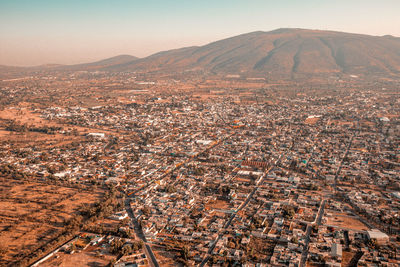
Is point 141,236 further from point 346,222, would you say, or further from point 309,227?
point 346,222

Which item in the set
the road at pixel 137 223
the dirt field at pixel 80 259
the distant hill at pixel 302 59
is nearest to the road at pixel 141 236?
the road at pixel 137 223

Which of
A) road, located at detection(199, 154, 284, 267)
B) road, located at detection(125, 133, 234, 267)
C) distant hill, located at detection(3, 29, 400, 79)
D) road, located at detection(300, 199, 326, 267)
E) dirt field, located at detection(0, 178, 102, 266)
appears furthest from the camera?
distant hill, located at detection(3, 29, 400, 79)

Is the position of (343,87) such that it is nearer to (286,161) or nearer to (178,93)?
(178,93)

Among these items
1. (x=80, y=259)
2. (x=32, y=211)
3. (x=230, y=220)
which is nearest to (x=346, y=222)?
(x=230, y=220)

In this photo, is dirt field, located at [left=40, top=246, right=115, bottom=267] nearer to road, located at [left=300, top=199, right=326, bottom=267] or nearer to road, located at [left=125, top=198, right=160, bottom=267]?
road, located at [left=125, top=198, right=160, bottom=267]

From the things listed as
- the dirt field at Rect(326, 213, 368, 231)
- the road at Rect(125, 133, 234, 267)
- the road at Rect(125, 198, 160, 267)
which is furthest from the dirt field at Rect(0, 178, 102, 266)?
the dirt field at Rect(326, 213, 368, 231)

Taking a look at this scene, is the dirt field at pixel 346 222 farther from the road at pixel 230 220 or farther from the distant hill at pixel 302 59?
the distant hill at pixel 302 59

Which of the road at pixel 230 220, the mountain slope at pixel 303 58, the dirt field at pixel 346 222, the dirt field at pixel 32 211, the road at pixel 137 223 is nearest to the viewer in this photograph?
the road at pixel 230 220

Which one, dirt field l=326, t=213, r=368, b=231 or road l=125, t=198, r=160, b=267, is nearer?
road l=125, t=198, r=160, b=267

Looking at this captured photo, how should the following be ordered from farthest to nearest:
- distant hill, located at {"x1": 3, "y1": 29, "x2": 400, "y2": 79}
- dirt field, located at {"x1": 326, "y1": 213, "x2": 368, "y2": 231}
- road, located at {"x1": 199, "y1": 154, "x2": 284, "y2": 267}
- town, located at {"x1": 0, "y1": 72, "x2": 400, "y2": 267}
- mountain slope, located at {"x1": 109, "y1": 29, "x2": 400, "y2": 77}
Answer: mountain slope, located at {"x1": 109, "y1": 29, "x2": 400, "y2": 77}
distant hill, located at {"x1": 3, "y1": 29, "x2": 400, "y2": 79}
dirt field, located at {"x1": 326, "y1": 213, "x2": 368, "y2": 231}
town, located at {"x1": 0, "y1": 72, "x2": 400, "y2": 267}
road, located at {"x1": 199, "y1": 154, "x2": 284, "y2": 267}
